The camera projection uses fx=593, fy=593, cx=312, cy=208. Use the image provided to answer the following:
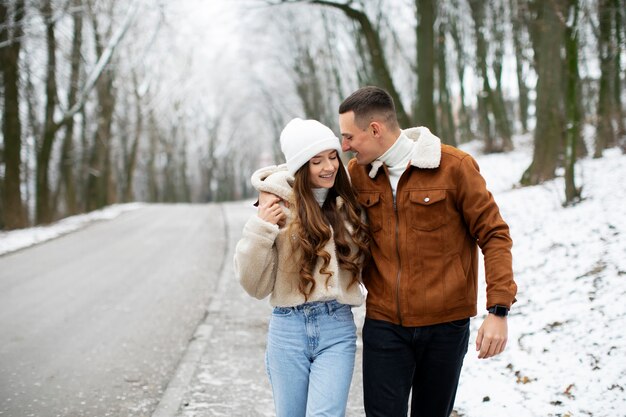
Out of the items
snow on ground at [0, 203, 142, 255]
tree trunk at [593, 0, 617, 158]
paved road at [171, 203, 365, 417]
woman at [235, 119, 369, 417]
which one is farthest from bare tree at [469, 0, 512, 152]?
woman at [235, 119, 369, 417]

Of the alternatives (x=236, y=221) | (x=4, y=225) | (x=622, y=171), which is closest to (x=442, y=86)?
(x=236, y=221)

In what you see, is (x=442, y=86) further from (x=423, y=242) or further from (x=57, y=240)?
(x=423, y=242)

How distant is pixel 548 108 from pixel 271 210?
10363 mm

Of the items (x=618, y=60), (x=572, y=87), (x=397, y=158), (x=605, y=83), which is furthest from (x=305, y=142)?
(x=618, y=60)

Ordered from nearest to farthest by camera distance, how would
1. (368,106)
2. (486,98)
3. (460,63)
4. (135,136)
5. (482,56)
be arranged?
1. (368,106)
2. (482,56)
3. (486,98)
4. (460,63)
5. (135,136)

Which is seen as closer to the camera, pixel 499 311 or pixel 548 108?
pixel 499 311

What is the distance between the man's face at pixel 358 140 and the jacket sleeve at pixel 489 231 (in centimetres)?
43

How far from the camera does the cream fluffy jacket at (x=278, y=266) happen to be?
277 cm

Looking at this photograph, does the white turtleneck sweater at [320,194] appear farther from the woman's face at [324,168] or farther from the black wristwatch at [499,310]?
the black wristwatch at [499,310]

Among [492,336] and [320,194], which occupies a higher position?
[320,194]

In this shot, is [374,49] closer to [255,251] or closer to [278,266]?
[278,266]

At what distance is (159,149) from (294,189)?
4878 cm

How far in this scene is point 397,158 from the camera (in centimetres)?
292

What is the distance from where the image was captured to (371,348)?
9.50 feet
